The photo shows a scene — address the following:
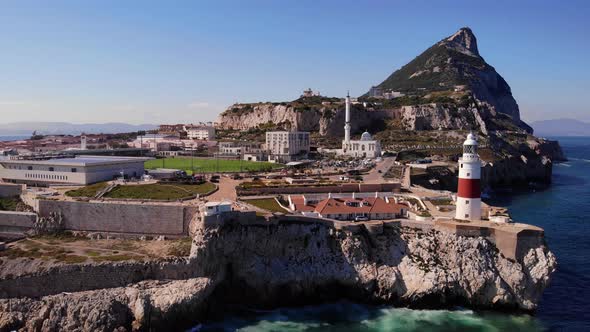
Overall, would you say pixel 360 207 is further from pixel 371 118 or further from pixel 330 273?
pixel 371 118

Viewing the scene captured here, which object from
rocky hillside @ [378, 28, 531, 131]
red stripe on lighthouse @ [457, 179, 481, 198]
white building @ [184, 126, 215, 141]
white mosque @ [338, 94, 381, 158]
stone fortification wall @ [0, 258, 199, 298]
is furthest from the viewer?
rocky hillside @ [378, 28, 531, 131]

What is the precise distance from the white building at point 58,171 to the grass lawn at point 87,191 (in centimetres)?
249

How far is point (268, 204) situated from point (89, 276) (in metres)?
13.9

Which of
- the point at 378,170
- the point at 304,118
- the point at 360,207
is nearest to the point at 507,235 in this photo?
the point at 360,207

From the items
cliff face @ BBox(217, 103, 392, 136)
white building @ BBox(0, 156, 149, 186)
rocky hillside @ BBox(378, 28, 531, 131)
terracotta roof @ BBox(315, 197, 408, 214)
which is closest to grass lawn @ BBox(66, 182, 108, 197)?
white building @ BBox(0, 156, 149, 186)

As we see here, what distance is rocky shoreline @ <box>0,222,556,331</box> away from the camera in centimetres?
2736

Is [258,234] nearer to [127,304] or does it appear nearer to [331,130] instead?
[127,304]

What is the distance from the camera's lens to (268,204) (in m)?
37.2

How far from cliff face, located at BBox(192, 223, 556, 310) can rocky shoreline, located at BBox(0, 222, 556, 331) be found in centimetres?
6

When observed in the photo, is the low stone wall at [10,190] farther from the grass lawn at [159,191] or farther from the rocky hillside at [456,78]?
the rocky hillside at [456,78]

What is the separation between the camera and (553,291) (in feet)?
105

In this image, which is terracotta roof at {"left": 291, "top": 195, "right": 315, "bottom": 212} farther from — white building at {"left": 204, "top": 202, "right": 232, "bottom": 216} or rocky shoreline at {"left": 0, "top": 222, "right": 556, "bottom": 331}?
white building at {"left": 204, "top": 202, "right": 232, "bottom": 216}

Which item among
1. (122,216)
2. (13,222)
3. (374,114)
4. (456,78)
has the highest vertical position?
(456,78)

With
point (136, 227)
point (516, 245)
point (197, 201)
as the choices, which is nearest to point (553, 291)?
point (516, 245)
